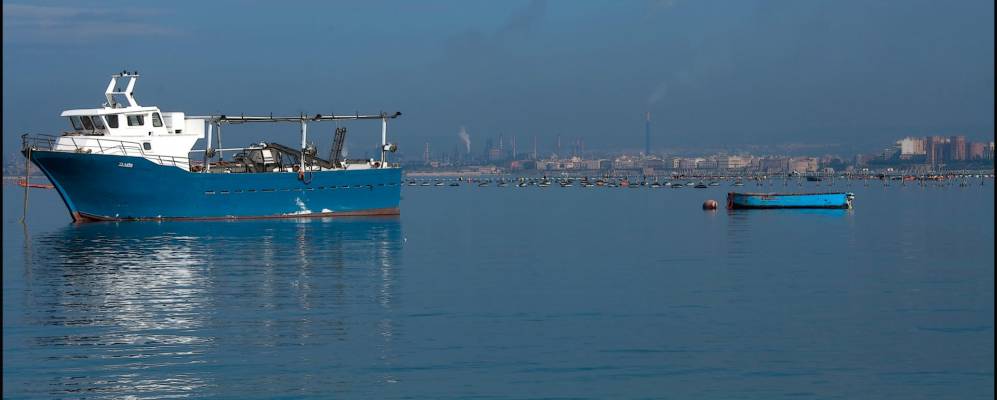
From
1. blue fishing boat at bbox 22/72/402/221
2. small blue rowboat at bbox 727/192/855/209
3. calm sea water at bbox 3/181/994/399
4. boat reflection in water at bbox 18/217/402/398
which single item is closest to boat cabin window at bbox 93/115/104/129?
blue fishing boat at bbox 22/72/402/221

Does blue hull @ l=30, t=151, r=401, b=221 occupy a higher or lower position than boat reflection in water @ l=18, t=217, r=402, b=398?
higher

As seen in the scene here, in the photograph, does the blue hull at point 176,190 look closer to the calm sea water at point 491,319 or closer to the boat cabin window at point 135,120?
the boat cabin window at point 135,120

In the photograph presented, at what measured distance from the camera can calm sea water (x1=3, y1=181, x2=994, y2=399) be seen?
21297 mm

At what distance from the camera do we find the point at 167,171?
64688 mm

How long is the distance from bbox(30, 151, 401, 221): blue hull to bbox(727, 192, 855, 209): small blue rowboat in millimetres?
34363

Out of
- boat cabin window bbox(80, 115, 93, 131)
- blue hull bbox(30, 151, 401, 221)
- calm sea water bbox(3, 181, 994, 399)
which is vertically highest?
boat cabin window bbox(80, 115, 93, 131)

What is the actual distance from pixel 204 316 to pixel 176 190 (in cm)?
3832

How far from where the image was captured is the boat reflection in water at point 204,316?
21453mm

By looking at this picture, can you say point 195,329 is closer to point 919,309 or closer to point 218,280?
point 218,280

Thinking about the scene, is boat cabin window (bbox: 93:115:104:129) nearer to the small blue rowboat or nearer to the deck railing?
the deck railing

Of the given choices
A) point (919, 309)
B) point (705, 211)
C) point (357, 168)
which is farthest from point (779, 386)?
point (705, 211)

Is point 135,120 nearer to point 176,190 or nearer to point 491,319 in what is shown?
point 176,190

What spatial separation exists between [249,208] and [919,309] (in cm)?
4446

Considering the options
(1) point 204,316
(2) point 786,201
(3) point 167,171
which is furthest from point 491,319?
(2) point 786,201
